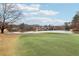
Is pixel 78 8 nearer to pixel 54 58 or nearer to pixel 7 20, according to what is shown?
pixel 54 58

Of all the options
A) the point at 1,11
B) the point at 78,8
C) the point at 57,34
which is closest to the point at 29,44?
the point at 57,34

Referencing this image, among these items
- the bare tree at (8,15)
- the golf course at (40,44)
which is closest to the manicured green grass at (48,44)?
the golf course at (40,44)

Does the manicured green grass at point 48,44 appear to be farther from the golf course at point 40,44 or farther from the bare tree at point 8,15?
the bare tree at point 8,15

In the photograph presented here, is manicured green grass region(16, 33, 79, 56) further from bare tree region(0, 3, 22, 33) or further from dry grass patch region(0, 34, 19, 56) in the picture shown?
bare tree region(0, 3, 22, 33)

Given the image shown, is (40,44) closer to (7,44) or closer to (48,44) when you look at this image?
(48,44)

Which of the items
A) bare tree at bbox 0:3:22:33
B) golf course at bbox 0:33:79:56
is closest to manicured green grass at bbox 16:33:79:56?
golf course at bbox 0:33:79:56

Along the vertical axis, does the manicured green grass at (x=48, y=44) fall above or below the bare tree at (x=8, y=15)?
below
